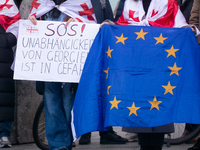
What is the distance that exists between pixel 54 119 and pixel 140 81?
1055 mm

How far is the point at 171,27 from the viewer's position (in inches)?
145

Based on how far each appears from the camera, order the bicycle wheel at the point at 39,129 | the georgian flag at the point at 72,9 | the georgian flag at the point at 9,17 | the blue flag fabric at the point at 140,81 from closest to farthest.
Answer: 1. the blue flag fabric at the point at 140,81
2. the georgian flag at the point at 72,9
3. the georgian flag at the point at 9,17
4. the bicycle wheel at the point at 39,129

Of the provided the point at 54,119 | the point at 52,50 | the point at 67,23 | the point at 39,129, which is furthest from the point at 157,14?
the point at 39,129

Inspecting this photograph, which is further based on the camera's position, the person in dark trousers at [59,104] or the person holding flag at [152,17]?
the person in dark trousers at [59,104]

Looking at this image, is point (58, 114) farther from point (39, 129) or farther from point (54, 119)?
point (39, 129)

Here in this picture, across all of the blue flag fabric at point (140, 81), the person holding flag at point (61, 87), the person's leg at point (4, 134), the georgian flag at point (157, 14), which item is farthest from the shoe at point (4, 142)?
the georgian flag at point (157, 14)

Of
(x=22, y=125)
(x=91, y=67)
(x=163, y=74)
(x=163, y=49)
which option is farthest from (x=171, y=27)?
(x=22, y=125)

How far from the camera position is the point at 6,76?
4648 millimetres

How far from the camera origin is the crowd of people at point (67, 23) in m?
3.70

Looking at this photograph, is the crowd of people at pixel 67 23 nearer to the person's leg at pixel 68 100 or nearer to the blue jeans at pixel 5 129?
the person's leg at pixel 68 100

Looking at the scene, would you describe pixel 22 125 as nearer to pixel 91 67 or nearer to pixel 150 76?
pixel 91 67

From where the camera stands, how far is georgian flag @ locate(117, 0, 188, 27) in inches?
146

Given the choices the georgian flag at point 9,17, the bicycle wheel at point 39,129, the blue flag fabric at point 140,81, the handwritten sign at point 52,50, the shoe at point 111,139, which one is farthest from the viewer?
the shoe at point 111,139

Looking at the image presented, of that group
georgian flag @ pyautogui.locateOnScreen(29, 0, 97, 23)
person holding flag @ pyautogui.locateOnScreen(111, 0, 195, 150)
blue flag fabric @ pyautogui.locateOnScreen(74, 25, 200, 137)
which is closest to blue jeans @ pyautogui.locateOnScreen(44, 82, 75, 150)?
blue flag fabric @ pyautogui.locateOnScreen(74, 25, 200, 137)
